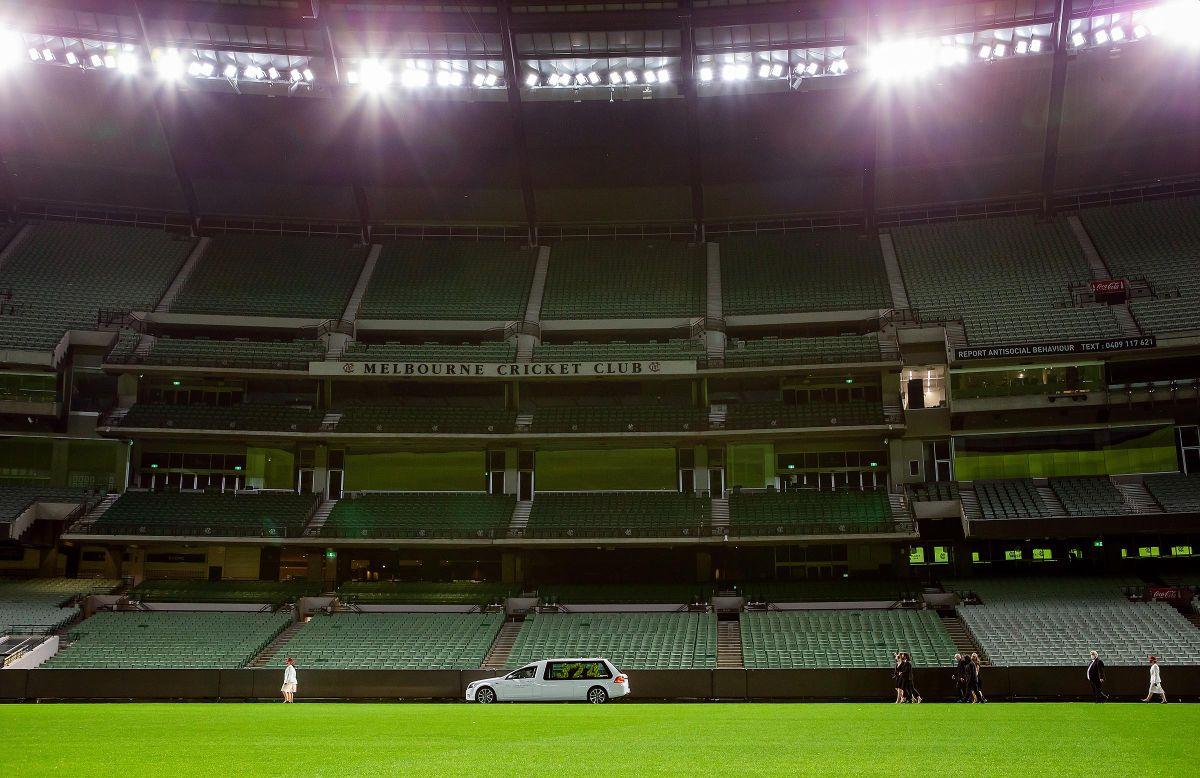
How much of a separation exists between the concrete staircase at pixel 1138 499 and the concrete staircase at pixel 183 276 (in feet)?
150

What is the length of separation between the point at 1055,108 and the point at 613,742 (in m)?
43.1

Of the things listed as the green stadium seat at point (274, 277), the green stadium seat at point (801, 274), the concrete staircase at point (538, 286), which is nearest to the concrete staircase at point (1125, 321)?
the green stadium seat at point (801, 274)

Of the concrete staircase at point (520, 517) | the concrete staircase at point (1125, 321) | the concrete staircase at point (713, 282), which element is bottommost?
the concrete staircase at point (520, 517)

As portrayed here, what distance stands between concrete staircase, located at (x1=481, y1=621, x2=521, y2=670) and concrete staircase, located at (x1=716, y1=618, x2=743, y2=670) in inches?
317

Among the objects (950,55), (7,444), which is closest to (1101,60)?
(950,55)

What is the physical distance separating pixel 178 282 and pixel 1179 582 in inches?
1940

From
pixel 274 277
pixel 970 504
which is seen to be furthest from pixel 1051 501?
pixel 274 277

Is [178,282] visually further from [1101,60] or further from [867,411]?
[1101,60]

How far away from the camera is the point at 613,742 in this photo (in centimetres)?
1420

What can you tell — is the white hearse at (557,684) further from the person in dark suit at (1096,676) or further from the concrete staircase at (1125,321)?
the concrete staircase at (1125,321)

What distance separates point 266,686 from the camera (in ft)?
102

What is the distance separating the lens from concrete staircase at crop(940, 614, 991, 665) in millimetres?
33966

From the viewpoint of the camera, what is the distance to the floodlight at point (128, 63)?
47000mm

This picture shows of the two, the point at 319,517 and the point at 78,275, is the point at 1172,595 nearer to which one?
the point at 319,517
